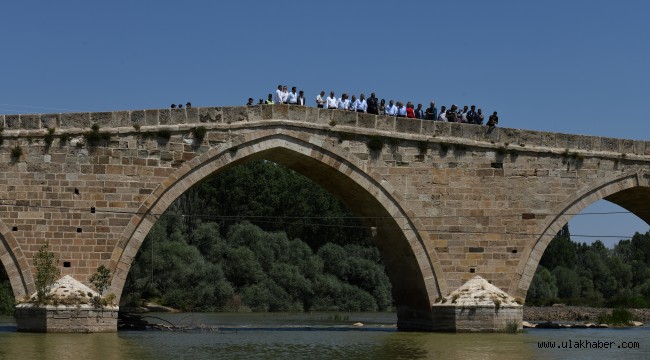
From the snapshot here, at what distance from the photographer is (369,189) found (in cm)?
2141

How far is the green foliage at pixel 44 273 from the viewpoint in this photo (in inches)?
721

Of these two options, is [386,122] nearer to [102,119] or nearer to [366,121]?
[366,121]

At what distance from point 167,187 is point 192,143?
98 centimetres

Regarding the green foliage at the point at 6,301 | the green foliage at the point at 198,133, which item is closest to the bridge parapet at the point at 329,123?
the green foliage at the point at 198,133

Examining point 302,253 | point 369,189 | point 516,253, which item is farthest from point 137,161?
point 302,253

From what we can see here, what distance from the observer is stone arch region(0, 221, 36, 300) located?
62.0 ft

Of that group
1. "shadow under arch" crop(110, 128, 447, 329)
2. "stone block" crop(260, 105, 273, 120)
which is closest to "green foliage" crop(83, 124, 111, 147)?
"shadow under arch" crop(110, 128, 447, 329)

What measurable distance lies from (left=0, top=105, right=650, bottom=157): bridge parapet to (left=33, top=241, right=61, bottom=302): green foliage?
2.34 m

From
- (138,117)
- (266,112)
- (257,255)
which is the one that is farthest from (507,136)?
(257,255)

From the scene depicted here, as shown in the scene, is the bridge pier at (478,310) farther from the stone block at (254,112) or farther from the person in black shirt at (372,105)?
the stone block at (254,112)

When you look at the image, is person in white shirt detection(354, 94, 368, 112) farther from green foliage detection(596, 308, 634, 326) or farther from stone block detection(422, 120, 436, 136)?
green foliage detection(596, 308, 634, 326)

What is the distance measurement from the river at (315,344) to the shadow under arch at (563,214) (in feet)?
3.69

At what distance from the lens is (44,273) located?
1836 cm

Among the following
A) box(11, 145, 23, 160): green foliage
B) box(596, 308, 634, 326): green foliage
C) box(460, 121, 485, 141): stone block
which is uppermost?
box(460, 121, 485, 141): stone block
